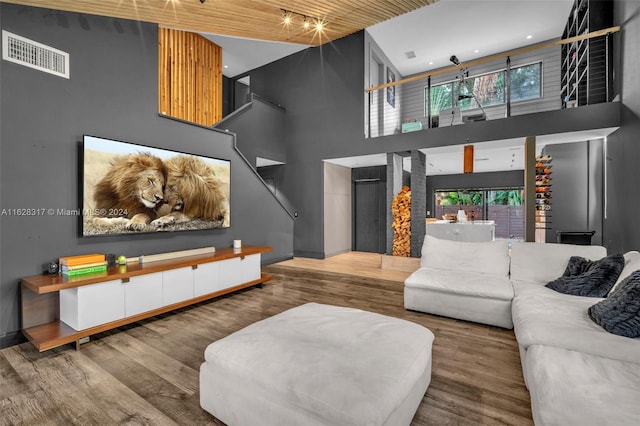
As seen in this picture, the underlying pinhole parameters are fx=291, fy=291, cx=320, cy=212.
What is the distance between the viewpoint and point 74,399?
1.75 metres

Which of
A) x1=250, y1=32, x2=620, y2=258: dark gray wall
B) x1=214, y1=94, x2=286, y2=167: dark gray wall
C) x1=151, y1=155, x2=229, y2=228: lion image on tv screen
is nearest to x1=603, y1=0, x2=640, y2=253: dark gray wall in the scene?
x1=250, y1=32, x2=620, y2=258: dark gray wall

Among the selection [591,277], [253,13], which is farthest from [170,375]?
[253,13]

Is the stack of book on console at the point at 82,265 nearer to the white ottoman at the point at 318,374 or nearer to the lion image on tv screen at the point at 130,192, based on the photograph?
the lion image on tv screen at the point at 130,192

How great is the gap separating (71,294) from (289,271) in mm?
3338

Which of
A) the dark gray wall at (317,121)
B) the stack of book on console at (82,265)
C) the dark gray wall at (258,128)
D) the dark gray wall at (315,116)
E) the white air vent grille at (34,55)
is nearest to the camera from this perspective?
the white air vent grille at (34,55)

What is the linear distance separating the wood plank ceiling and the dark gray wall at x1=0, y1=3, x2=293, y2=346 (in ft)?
0.63

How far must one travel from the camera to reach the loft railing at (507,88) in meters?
4.48

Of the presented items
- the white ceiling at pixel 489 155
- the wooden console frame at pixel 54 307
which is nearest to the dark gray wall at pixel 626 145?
the white ceiling at pixel 489 155

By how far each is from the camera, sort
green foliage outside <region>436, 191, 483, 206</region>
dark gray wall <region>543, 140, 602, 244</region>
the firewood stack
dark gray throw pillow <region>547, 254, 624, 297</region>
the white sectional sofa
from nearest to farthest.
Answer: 1. the white sectional sofa
2. dark gray throw pillow <region>547, 254, 624, 297</region>
3. dark gray wall <region>543, 140, 602, 244</region>
4. the firewood stack
5. green foliage outside <region>436, 191, 483, 206</region>

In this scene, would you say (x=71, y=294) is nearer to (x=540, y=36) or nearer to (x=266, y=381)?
(x=266, y=381)

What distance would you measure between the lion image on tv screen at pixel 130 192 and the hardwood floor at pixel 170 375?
3.85 ft

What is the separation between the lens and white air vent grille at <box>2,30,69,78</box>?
8.25 ft

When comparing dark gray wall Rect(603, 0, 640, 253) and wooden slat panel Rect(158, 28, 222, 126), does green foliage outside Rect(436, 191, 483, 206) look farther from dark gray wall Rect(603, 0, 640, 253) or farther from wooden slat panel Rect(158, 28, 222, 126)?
wooden slat panel Rect(158, 28, 222, 126)

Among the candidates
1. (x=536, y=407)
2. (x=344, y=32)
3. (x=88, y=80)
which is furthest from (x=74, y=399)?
(x=344, y=32)
